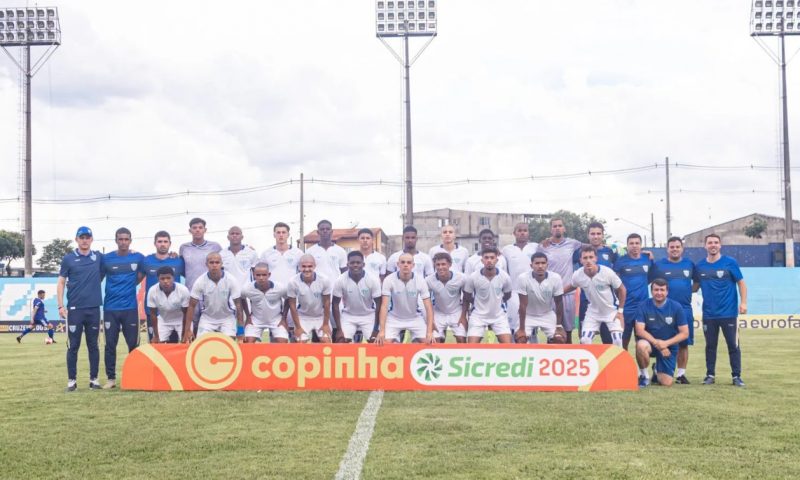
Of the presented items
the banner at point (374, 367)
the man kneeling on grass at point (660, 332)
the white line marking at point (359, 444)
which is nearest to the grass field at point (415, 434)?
the white line marking at point (359, 444)

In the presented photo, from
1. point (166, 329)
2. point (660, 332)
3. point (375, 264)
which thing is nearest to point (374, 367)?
point (375, 264)

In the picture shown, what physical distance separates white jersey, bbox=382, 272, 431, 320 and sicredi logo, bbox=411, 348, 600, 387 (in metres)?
1.41

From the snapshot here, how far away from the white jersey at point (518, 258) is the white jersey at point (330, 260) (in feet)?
8.38

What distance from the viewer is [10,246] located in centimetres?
6875

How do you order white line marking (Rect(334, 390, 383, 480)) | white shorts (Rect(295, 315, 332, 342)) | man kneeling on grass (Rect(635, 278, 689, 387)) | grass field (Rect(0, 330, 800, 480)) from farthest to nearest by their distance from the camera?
1. white shorts (Rect(295, 315, 332, 342))
2. man kneeling on grass (Rect(635, 278, 689, 387))
3. grass field (Rect(0, 330, 800, 480))
4. white line marking (Rect(334, 390, 383, 480))

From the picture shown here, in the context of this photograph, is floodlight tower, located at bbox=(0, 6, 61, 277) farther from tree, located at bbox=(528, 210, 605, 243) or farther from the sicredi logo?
tree, located at bbox=(528, 210, 605, 243)

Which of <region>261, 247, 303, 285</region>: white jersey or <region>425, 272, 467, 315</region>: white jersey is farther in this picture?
<region>261, 247, 303, 285</region>: white jersey

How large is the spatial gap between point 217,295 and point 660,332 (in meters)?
6.11

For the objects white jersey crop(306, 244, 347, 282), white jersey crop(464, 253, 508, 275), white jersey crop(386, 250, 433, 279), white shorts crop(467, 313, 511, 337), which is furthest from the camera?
white jersey crop(306, 244, 347, 282)

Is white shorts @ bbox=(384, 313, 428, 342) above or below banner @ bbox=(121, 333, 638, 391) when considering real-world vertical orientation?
above

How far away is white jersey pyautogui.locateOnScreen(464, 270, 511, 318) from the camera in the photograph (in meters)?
10.6

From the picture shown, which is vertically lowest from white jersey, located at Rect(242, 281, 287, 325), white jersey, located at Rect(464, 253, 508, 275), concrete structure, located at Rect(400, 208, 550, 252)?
white jersey, located at Rect(242, 281, 287, 325)

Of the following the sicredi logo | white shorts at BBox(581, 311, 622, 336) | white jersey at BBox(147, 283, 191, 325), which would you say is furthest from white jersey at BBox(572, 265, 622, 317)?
white jersey at BBox(147, 283, 191, 325)

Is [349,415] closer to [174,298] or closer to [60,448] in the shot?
[60,448]
